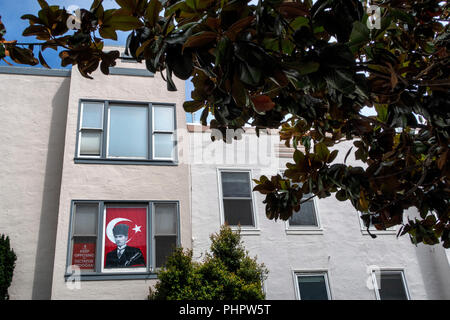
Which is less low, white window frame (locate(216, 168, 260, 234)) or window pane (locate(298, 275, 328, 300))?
white window frame (locate(216, 168, 260, 234))

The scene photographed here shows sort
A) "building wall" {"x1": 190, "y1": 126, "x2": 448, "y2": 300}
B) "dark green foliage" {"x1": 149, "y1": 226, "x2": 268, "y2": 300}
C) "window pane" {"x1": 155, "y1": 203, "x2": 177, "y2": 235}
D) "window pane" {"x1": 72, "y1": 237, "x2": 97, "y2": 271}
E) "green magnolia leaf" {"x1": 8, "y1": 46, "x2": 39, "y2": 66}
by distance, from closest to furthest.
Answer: "green magnolia leaf" {"x1": 8, "y1": 46, "x2": 39, "y2": 66} → "dark green foliage" {"x1": 149, "y1": 226, "x2": 268, "y2": 300} → "window pane" {"x1": 72, "y1": 237, "x2": 97, "y2": 271} → "window pane" {"x1": 155, "y1": 203, "x2": 177, "y2": 235} → "building wall" {"x1": 190, "y1": 126, "x2": 448, "y2": 300}

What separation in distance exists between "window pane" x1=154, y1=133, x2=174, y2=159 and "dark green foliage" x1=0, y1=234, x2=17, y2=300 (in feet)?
11.6

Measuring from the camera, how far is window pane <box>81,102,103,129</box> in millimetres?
8992

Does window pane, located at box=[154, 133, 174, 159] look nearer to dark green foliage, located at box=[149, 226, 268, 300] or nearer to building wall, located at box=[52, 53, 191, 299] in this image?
building wall, located at box=[52, 53, 191, 299]

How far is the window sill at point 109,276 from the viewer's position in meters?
7.42

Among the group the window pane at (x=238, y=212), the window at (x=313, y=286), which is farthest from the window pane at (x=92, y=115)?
the window at (x=313, y=286)

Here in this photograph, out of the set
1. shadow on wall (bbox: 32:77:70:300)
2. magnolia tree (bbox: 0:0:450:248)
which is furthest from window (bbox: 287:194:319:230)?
magnolia tree (bbox: 0:0:450:248)

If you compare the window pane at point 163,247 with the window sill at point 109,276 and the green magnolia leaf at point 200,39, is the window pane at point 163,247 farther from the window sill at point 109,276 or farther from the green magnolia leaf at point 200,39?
the green magnolia leaf at point 200,39

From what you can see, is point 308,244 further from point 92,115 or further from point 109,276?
point 92,115

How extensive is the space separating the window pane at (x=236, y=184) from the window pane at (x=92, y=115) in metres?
3.26

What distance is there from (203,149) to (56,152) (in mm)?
3445

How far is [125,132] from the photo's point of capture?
9148 mm

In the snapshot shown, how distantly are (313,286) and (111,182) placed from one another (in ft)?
16.9

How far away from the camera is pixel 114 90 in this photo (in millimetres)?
9500
